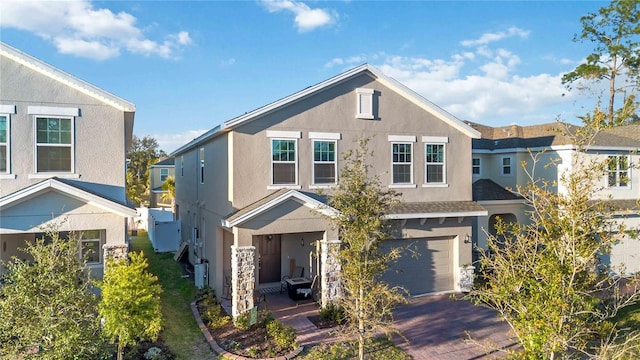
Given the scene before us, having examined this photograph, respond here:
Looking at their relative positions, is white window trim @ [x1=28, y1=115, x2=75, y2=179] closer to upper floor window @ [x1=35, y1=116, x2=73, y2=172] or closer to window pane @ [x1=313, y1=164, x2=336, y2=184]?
upper floor window @ [x1=35, y1=116, x2=73, y2=172]

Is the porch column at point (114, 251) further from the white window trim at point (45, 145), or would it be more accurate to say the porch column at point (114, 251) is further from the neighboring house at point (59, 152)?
the white window trim at point (45, 145)

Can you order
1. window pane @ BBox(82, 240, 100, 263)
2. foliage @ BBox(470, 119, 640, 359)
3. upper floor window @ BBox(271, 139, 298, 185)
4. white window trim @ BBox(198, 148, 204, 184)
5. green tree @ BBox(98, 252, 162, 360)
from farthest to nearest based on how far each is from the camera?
1. white window trim @ BBox(198, 148, 204, 184)
2. upper floor window @ BBox(271, 139, 298, 185)
3. window pane @ BBox(82, 240, 100, 263)
4. green tree @ BBox(98, 252, 162, 360)
5. foliage @ BBox(470, 119, 640, 359)

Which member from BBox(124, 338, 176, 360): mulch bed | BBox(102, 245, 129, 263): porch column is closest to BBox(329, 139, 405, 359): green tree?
BBox(124, 338, 176, 360): mulch bed

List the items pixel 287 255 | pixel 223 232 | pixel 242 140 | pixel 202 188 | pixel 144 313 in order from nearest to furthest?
1. pixel 144 313
2. pixel 242 140
3. pixel 223 232
4. pixel 287 255
5. pixel 202 188

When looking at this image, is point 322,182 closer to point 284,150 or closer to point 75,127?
point 284,150

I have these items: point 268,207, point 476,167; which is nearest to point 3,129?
point 268,207

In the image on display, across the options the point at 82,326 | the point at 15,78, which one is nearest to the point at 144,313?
the point at 82,326

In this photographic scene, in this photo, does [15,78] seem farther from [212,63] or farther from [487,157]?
[487,157]

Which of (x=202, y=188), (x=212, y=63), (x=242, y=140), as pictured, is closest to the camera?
(x=242, y=140)
